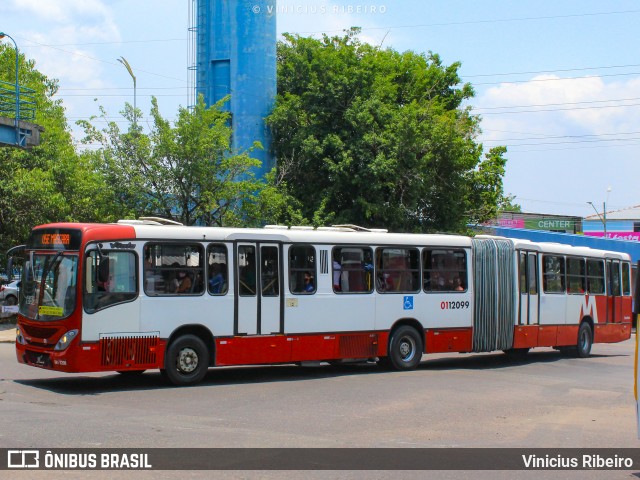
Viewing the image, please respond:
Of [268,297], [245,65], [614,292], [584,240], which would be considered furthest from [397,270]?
[584,240]

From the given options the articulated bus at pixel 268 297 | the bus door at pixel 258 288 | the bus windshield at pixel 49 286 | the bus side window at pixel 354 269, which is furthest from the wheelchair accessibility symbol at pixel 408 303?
the bus windshield at pixel 49 286

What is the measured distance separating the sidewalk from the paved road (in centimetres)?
701

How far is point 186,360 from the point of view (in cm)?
1570

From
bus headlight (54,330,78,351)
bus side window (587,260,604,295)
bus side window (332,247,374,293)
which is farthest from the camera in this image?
bus side window (587,260,604,295)

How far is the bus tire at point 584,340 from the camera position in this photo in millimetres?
24684

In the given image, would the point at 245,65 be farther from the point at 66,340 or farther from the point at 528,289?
the point at 66,340

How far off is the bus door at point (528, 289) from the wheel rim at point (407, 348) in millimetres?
3768

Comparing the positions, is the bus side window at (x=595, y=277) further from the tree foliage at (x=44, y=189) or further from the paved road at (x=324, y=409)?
the tree foliage at (x=44, y=189)

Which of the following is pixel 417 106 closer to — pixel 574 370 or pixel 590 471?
pixel 574 370

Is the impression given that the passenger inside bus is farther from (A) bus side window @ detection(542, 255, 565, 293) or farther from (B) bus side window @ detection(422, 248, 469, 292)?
(A) bus side window @ detection(542, 255, 565, 293)

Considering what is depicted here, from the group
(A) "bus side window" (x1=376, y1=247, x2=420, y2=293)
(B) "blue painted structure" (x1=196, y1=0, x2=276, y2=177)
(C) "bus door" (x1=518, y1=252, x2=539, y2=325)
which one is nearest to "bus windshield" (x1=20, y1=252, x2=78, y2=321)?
(A) "bus side window" (x1=376, y1=247, x2=420, y2=293)

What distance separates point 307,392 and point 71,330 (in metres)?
4.17

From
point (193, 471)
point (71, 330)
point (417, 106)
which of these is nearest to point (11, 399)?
point (71, 330)

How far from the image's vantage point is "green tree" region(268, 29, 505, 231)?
34.9 meters
